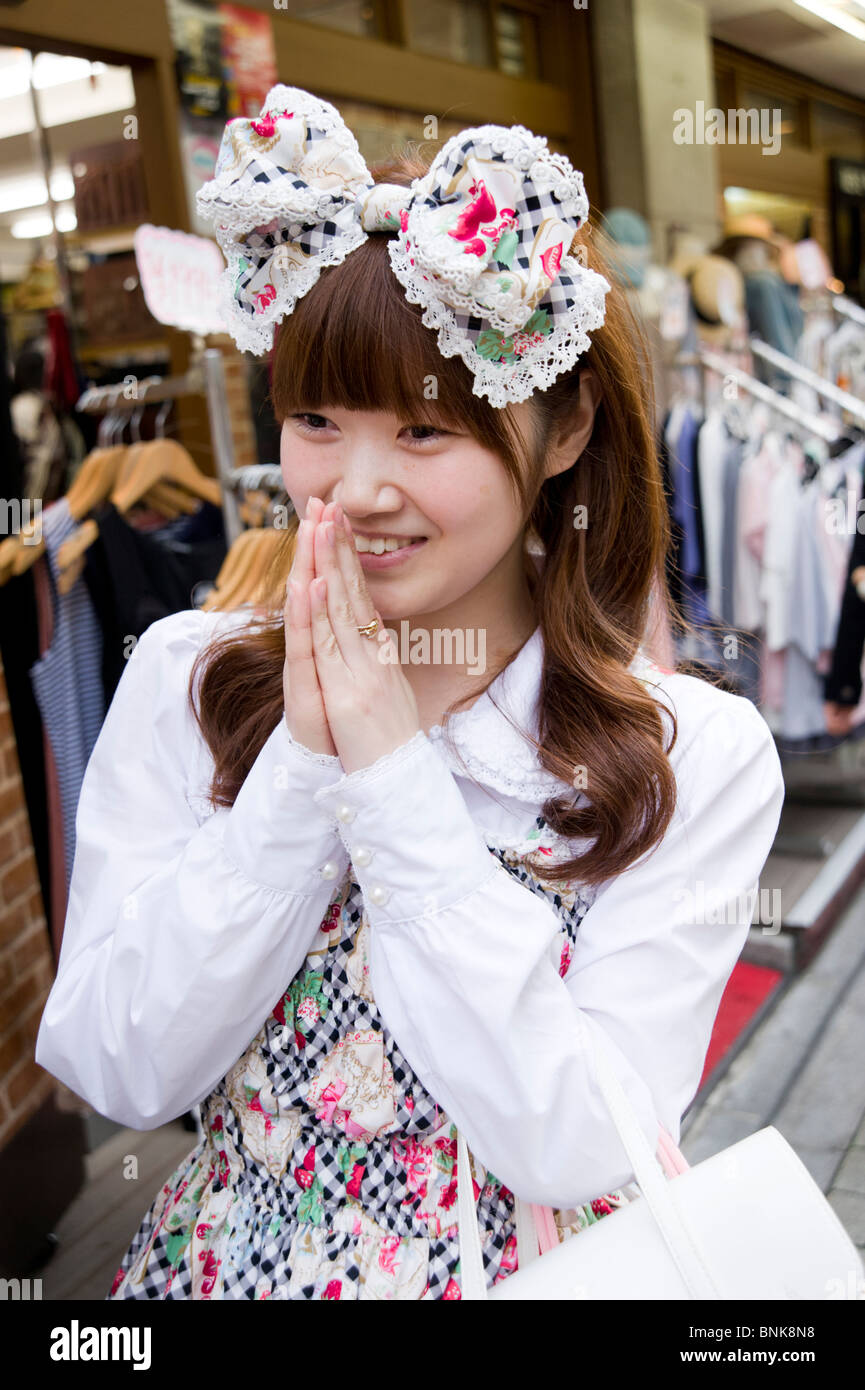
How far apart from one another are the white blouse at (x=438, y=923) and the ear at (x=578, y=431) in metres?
0.25

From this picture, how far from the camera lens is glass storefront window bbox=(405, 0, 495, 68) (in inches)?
172

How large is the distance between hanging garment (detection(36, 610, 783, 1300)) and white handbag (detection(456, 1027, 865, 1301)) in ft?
0.16

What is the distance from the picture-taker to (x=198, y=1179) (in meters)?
1.31

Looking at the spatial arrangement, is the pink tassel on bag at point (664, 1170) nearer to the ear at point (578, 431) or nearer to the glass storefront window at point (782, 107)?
the ear at point (578, 431)

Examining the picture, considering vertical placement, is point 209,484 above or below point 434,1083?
above

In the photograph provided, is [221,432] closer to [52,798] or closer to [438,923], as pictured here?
[52,798]

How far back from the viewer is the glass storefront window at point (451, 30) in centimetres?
436

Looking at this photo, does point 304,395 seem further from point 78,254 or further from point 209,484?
point 78,254

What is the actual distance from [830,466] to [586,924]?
9.88 feet

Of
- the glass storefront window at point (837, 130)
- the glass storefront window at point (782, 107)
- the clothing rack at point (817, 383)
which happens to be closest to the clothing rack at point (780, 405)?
the clothing rack at point (817, 383)

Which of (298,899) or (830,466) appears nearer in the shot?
(298,899)

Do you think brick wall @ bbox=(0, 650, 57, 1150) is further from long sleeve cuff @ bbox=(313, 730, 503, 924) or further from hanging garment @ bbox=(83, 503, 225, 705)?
long sleeve cuff @ bbox=(313, 730, 503, 924)

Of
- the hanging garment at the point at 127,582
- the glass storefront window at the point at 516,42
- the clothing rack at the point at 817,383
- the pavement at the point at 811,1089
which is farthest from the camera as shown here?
the glass storefront window at the point at 516,42

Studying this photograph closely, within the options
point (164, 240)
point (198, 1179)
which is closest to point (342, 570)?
point (198, 1179)
